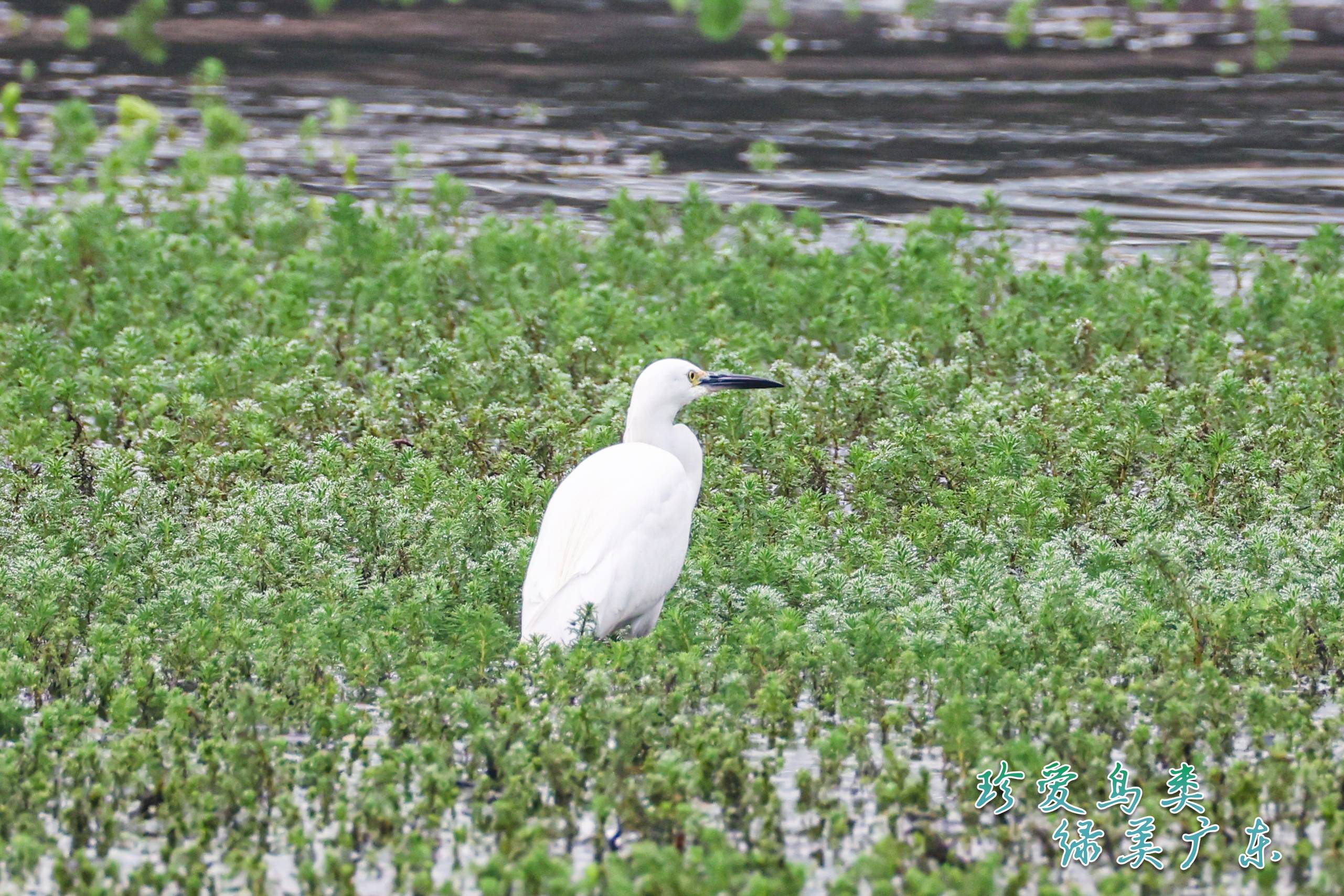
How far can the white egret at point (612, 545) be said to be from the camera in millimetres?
6836

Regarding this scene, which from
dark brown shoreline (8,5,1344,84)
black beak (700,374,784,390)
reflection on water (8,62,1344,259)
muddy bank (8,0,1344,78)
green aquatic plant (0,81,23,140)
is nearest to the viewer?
black beak (700,374,784,390)

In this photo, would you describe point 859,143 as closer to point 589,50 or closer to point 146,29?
point 589,50

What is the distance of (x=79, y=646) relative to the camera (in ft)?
22.6

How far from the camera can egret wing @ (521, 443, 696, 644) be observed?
6.84m

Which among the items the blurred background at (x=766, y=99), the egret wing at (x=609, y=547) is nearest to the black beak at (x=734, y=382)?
the egret wing at (x=609, y=547)

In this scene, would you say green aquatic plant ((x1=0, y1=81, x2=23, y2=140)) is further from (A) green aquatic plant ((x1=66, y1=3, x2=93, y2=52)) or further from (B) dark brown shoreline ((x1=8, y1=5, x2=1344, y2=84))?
(A) green aquatic plant ((x1=66, y1=3, x2=93, y2=52))

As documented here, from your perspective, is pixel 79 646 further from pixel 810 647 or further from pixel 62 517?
pixel 810 647

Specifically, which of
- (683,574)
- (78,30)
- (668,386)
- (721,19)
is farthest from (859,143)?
(78,30)

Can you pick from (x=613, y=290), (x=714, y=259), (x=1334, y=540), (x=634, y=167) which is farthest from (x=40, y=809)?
(x=634, y=167)

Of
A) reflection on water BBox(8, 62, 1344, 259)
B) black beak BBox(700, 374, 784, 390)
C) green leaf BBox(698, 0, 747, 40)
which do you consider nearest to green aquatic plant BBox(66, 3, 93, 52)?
reflection on water BBox(8, 62, 1344, 259)

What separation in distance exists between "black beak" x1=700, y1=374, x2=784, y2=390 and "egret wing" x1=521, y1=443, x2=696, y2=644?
869 mm

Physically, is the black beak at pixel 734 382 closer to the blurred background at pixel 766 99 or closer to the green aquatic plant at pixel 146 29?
the blurred background at pixel 766 99

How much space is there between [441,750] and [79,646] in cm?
189

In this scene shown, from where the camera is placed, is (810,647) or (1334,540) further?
(1334,540)
